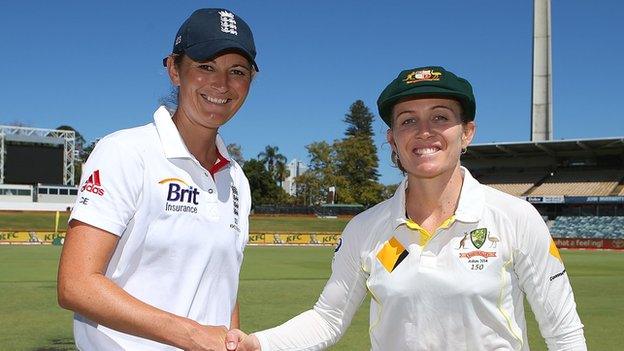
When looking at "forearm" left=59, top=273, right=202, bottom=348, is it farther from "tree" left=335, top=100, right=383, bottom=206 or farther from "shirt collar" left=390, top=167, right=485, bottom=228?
"tree" left=335, top=100, right=383, bottom=206

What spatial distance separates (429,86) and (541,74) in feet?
213

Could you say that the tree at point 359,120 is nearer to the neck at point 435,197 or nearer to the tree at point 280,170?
the tree at point 280,170

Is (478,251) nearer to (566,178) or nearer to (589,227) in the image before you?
(589,227)

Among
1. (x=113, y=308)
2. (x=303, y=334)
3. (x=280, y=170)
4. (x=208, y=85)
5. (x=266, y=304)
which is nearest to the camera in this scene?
(x=113, y=308)

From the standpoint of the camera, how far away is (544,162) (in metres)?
61.9

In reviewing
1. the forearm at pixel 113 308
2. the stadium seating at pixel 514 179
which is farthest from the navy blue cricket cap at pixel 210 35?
the stadium seating at pixel 514 179

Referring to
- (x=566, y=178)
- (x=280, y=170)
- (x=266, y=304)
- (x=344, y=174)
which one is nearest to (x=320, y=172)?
(x=344, y=174)

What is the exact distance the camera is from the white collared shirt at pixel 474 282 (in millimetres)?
2711

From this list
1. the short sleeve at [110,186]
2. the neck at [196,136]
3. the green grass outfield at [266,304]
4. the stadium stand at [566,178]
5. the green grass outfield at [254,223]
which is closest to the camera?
the short sleeve at [110,186]

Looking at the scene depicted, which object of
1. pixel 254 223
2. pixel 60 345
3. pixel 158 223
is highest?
pixel 158 223

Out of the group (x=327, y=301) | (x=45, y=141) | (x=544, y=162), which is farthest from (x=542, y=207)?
(x=327, y=301)

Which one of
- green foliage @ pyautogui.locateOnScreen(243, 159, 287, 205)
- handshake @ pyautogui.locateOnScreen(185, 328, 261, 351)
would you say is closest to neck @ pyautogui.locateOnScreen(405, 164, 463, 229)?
handshake @ pyautogui.locateOnScreen(185, 328, 261, 351)

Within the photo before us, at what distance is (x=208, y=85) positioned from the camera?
106 inches

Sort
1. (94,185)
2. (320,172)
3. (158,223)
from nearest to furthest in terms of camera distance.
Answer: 1. (94,185)
2. (158,223)
3. (320,172)
